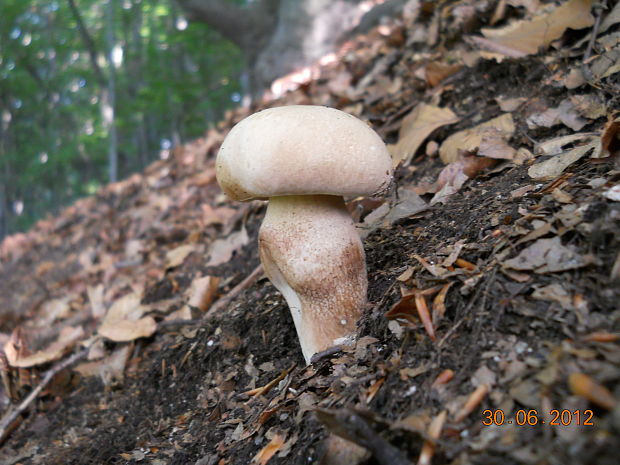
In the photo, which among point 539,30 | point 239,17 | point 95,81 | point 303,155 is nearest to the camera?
point 303,155

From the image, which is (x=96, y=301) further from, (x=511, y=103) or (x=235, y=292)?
(x=511, y=103)

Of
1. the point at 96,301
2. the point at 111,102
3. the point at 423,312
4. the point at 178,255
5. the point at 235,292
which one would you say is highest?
the point at 423,312

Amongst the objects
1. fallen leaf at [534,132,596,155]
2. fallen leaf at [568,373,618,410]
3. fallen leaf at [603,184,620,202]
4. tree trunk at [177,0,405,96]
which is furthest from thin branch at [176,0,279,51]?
fallen leaf at [568,373,618,410]

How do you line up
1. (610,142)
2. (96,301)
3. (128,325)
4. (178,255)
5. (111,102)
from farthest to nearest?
(111,102), (96,301), (178,255), (128,325), (610,142)

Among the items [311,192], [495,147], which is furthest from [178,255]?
[495,147]

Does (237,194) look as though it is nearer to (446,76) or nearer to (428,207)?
(428,207)

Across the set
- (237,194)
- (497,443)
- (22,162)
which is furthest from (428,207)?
(22,162)

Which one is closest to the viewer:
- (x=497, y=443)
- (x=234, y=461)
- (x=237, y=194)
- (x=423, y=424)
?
(x=497, y=443)
